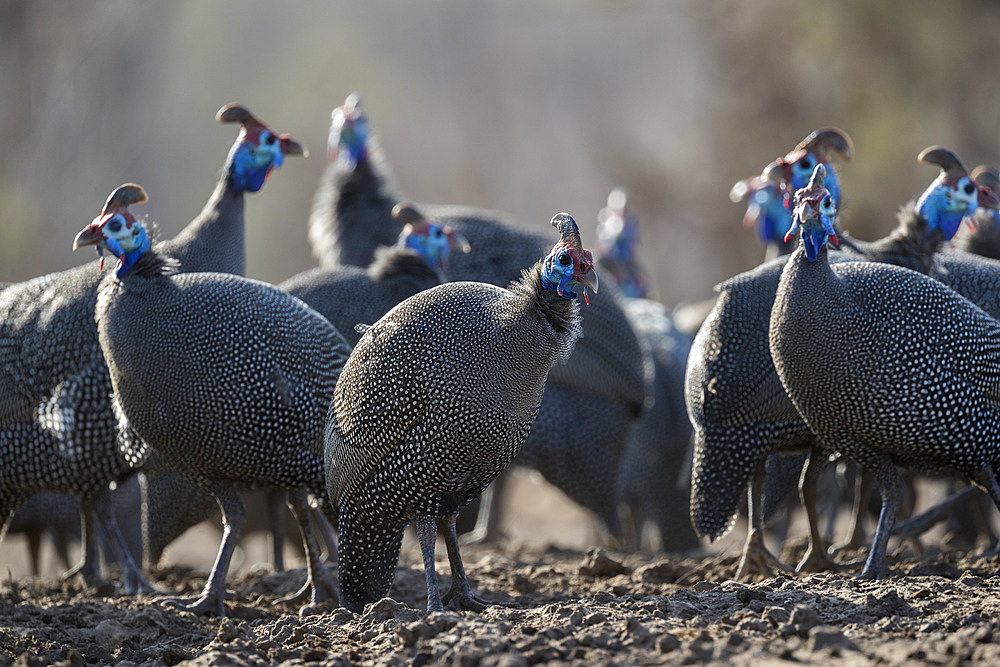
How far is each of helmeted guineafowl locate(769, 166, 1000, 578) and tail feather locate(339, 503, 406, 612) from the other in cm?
166

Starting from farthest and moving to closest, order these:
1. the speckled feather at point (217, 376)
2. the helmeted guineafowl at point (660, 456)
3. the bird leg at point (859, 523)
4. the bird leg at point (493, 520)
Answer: the helmeted guineafowl at point (660, 456), the bird leg at point (493, 520), the bird leg at point (859, 523), the speckled feather at point (217, 376)

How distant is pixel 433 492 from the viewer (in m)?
4.50

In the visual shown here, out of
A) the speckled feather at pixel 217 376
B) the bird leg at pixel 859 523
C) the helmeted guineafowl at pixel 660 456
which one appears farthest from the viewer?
the helmeted guineafowl at pixel 660 456

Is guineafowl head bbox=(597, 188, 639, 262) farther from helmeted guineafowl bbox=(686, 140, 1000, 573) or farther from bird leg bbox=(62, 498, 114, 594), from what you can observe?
bird leg bbox=(62, 498, 114, 594)

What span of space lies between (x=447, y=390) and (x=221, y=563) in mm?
1464

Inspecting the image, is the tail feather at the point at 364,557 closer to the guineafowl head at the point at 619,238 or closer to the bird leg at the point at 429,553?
the bird leg at the point at 429,553

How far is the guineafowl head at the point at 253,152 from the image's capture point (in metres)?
6.18

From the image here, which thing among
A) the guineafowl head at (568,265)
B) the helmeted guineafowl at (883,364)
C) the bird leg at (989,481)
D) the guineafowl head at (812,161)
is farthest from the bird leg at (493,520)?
the guineafowl head at (568,265)

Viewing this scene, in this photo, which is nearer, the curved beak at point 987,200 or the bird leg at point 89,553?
the curved beak at point 987,200

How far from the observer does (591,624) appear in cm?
384

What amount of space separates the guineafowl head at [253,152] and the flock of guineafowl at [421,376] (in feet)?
0.04

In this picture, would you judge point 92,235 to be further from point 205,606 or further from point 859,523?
point 859,523

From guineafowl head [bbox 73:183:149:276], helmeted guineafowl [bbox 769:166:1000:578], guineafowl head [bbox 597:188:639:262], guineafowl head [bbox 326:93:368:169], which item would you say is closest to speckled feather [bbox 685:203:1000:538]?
helmeted guineafowl [bbox 769:166:1000:578]

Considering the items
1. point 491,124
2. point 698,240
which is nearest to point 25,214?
point 491,124
